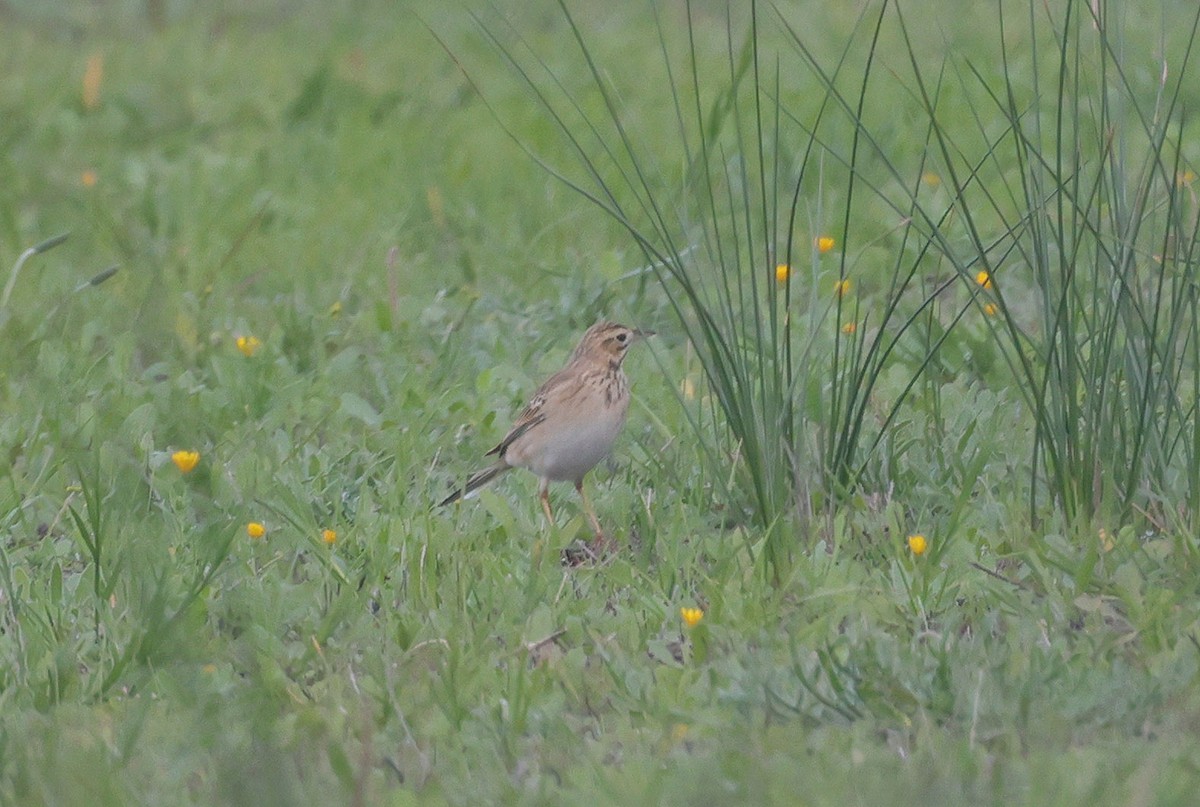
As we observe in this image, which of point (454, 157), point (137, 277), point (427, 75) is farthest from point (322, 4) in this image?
point (137, 277)

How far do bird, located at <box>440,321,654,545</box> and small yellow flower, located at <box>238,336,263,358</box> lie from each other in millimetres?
1216

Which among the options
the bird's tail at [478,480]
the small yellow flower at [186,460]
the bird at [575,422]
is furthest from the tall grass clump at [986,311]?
the small yellow flower at [186,460]

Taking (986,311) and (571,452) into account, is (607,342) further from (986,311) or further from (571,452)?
(986,311)

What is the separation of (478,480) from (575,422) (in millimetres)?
366

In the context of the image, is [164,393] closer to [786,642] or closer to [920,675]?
[786,642]

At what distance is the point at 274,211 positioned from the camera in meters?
8.08

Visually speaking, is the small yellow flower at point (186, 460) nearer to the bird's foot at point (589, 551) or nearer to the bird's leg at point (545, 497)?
the bird's leg at point (545, 497)

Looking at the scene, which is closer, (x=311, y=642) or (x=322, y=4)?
(x=311, y=642)

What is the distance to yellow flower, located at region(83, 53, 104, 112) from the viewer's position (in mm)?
9617

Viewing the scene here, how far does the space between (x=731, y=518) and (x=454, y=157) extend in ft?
13.7

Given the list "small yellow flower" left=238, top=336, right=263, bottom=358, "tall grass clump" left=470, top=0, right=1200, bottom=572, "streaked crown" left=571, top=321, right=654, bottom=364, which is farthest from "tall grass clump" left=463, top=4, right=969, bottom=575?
"small yellow flower" left=238, top=336, right=263, bottom=358

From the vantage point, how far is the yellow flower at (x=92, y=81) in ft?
31.6

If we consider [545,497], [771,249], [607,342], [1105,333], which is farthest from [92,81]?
[1105,333]

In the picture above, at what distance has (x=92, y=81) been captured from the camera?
32.3 feet
